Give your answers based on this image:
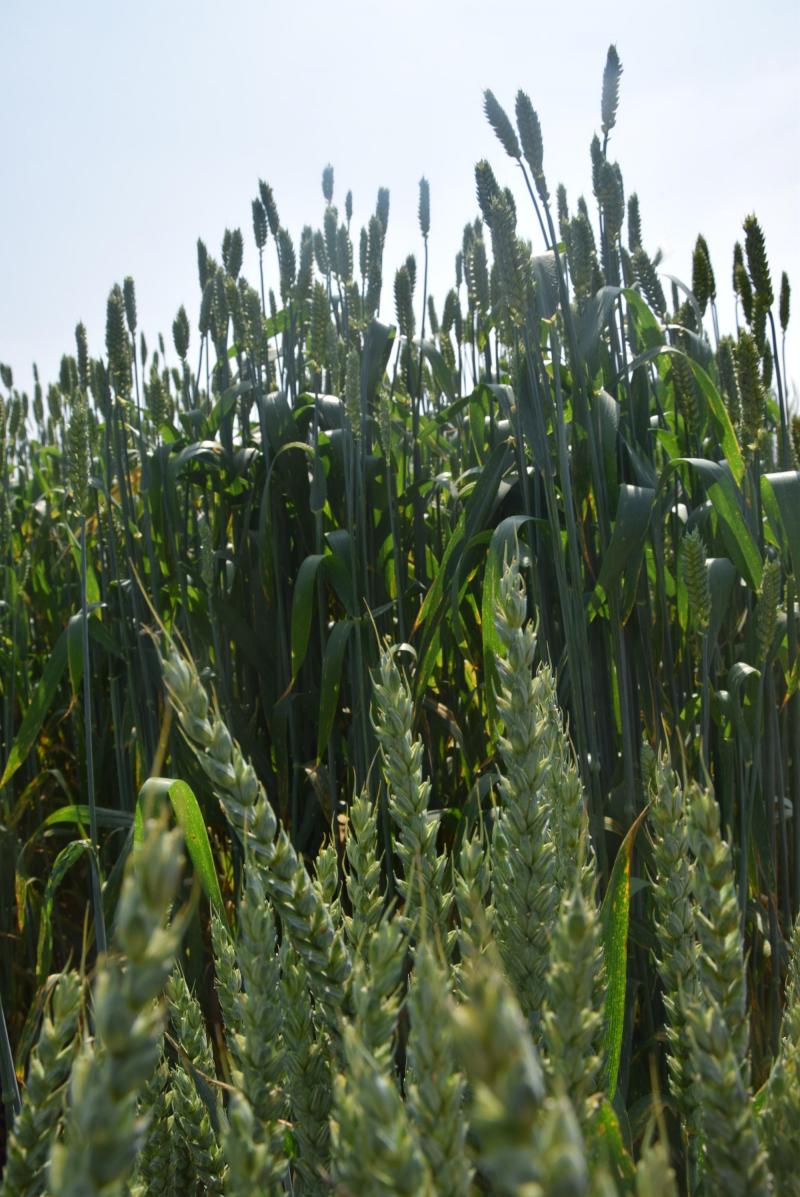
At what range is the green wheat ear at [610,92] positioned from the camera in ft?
4.98

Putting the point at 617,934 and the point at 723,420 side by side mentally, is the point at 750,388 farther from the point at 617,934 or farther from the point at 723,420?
the point at 617,934

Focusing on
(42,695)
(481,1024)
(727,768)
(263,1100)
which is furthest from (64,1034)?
(42,695)

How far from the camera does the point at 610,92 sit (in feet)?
5.08

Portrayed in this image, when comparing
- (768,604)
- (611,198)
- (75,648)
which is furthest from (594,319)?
(75,648)

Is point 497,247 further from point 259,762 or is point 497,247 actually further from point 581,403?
point 259,762

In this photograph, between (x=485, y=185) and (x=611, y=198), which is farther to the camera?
(x=611, y=198)

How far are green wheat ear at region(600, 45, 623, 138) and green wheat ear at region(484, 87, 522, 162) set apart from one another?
18cm

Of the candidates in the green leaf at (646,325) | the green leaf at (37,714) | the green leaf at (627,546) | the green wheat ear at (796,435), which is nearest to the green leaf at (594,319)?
the green leaf at (646,325)

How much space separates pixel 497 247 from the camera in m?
1.38

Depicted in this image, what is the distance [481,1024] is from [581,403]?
1.34m

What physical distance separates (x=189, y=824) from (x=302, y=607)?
741 millimetres

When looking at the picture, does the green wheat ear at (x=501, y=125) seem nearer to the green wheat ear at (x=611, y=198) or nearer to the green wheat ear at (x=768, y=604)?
the green wheat ear at (x=611, y=198)

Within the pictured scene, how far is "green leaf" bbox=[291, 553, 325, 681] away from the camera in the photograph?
1.68 metres

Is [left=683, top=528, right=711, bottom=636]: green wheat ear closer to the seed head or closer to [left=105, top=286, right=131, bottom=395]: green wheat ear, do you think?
[left=105, top=286, right=131, bottom=395]: green wheat ear
